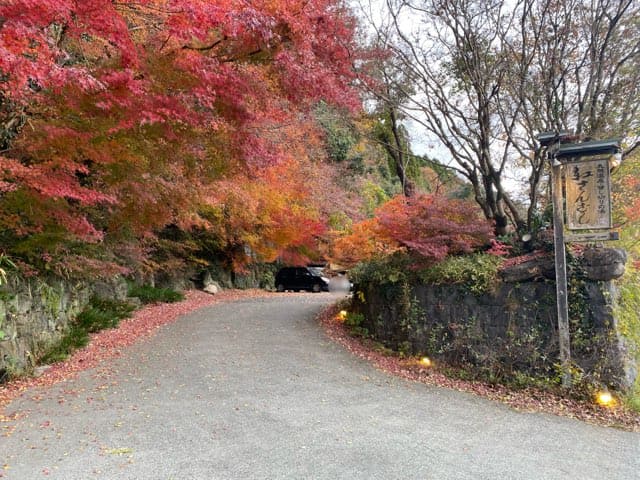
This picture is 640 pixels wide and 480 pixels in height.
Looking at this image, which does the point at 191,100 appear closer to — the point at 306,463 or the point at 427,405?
the point at 306,463

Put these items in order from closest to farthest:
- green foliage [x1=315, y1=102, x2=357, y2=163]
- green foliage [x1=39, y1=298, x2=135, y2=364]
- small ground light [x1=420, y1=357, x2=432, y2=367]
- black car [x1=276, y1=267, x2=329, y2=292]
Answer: green foliage [x1=39, y1=298, x2=135, y2=364] → small ground light [x1=420, y1=357, x2=432, y2=367] → green foliage [x1=315, y1=102, x2=357, y2=163] → black car [x1=276, y1=267, x2=329, y2=292]

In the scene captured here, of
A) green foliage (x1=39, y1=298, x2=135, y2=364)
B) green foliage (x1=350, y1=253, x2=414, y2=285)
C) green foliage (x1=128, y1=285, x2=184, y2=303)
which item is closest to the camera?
green foliage (x1=39, y1=298, x2=135, y2=364)

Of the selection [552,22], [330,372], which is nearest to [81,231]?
[330,372]

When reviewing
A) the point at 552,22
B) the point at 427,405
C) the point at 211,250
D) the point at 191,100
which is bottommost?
the point at 427,405

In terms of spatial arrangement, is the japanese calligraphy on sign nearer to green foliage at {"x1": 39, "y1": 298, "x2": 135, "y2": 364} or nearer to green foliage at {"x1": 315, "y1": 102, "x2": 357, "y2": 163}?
green foliage at {"x1": 39, "y1": 298, "x2": 135, "y2": 364}

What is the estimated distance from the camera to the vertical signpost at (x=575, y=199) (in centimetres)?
586

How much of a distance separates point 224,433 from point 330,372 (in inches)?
105

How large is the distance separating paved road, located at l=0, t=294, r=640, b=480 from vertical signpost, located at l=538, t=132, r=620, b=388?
1.54 m

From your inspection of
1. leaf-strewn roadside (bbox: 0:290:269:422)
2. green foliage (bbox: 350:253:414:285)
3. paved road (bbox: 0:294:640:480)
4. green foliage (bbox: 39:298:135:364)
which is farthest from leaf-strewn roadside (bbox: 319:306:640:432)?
green foliage (bbox: 39:298:135:364)

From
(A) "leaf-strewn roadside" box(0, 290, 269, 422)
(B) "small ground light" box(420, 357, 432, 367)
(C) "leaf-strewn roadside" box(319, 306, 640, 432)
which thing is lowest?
(C) "leaf-strewn roadside" box(319, 306, 640, 432)

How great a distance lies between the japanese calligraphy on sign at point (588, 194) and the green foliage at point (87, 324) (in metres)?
7.95

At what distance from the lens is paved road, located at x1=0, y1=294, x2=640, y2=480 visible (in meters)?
3.64

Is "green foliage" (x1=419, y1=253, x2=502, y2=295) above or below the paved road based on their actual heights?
above

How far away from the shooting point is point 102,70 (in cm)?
529
